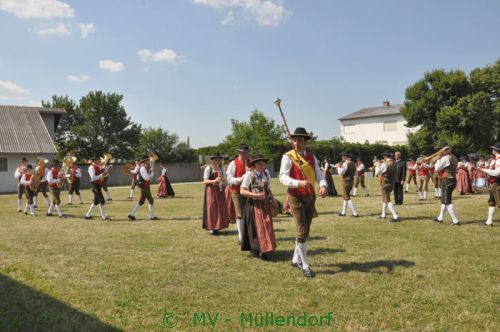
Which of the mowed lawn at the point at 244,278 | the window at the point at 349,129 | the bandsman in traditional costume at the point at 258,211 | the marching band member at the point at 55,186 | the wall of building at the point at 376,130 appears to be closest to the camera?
the mowed lawn at the point at 244,278

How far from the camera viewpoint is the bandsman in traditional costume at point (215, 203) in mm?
9094

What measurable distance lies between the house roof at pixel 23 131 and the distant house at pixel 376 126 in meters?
39.4

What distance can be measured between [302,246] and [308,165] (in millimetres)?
1245

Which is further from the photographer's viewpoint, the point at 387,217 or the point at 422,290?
the point at 387,217

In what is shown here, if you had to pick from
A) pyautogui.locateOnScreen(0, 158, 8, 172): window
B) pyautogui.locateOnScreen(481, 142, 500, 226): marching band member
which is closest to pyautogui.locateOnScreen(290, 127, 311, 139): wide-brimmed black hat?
pyautogui.locateOnScreen(481, 142, 500, 226): marching band member

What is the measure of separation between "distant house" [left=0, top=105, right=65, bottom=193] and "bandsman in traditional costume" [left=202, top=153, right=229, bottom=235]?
25.1 m

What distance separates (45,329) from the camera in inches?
162

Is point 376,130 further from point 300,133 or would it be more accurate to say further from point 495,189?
point 300,133

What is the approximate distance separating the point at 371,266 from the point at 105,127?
4591cm

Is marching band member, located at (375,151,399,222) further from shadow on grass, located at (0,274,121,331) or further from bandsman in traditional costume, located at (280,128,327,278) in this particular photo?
→ shadow on grass, located at (0,274,121,331)

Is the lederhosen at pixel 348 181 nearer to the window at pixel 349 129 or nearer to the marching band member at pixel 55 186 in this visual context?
the marching band member at pixel 55 186

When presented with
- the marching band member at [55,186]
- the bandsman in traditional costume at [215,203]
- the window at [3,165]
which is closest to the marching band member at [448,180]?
the bandsman in traditional costume at [215,203]

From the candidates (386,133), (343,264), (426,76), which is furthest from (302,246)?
(386,133)

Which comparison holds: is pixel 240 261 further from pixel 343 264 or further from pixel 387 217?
pixel 387 217
